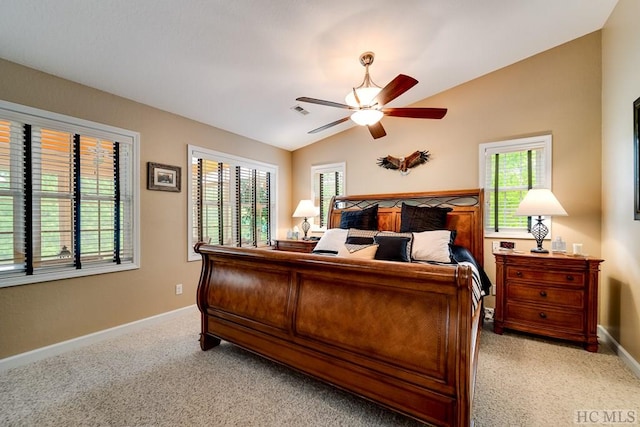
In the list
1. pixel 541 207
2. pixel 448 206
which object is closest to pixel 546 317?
pixel 541 207

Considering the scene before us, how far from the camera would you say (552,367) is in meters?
2.30

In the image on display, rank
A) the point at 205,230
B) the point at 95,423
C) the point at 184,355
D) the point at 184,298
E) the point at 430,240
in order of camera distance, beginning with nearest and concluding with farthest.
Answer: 1. the point at 95,423
2. the point at 184,355
3. the point at 430,240
4. the point at 184,298
5. the point at 205,230

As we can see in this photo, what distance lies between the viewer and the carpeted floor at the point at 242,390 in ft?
5.68

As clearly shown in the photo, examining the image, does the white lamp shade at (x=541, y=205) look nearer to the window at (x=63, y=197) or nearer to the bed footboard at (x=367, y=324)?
the bed footboard at (x=367, y=324)

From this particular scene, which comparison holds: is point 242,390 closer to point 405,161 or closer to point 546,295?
point 546,295

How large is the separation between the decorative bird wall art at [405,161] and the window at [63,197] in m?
3.22

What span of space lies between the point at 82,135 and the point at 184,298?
7.03 feet

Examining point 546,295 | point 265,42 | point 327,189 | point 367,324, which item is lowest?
point 546,295

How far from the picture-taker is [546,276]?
2.76 metres

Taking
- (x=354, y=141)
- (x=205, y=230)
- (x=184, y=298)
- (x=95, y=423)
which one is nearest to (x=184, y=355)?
(x=95, y=423)

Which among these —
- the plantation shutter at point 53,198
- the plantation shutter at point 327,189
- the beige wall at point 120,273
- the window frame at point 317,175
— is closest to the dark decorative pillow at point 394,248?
the plantation shutter at point 327,189

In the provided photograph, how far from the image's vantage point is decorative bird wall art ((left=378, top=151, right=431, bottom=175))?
389cm

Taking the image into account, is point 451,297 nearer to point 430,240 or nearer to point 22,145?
point 430,240

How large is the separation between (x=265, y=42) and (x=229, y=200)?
2.36 metres
